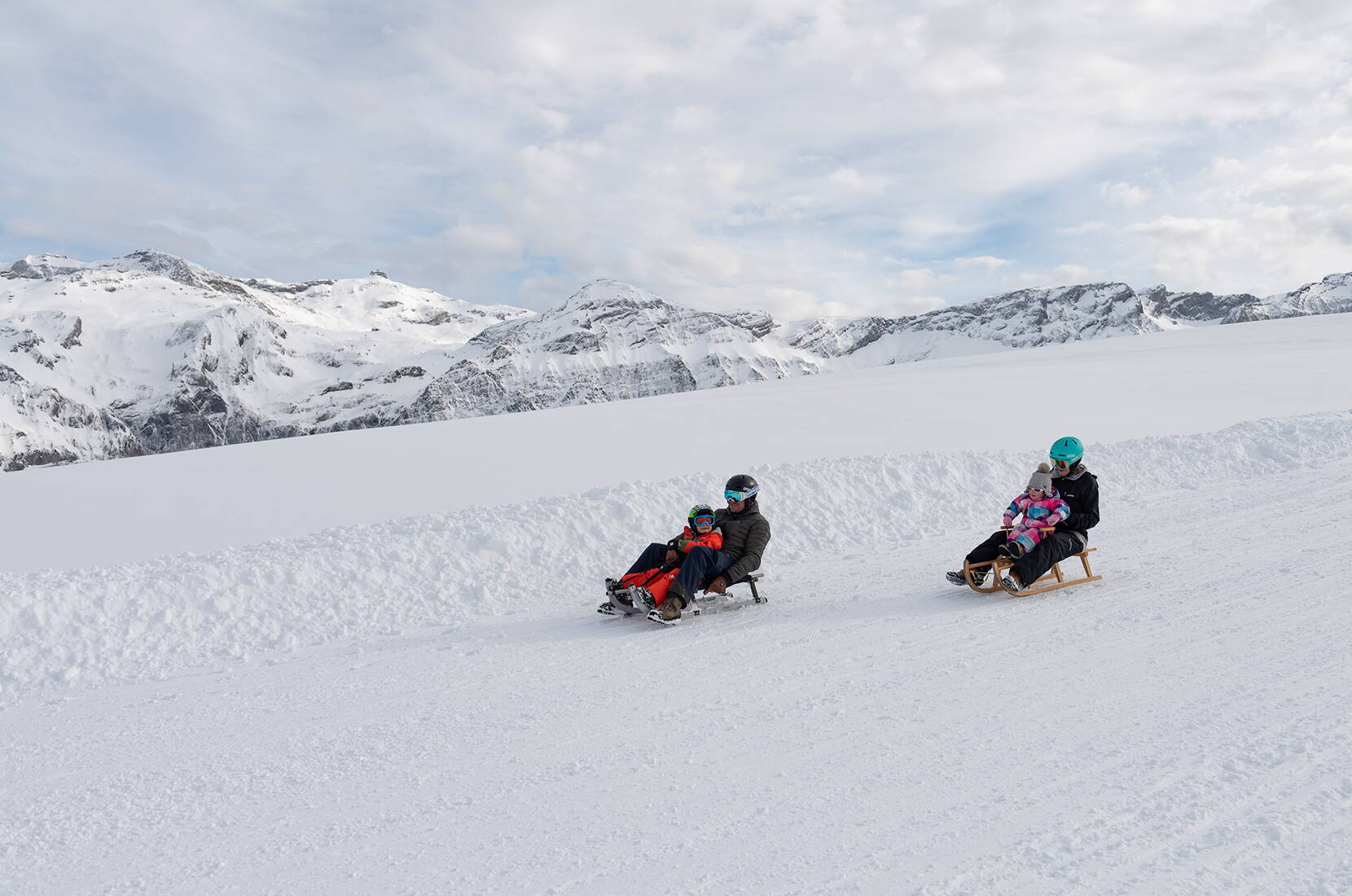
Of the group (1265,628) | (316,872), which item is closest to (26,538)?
(316,872)

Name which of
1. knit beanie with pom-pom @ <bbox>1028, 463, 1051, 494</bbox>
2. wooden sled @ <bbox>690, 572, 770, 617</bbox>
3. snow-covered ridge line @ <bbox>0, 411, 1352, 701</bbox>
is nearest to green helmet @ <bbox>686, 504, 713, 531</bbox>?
wooden sled @ <bbox>690, 572, 770, 617</bbox>

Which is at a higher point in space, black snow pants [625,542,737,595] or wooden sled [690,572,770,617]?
black snow pants [625,542,737,595]

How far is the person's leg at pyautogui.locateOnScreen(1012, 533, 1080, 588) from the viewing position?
761 cm

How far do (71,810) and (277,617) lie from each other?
3.84 meters

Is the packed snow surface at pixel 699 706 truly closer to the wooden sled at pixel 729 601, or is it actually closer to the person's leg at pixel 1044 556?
the person's leg at pixel 1044 556

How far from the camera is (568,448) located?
1741cm

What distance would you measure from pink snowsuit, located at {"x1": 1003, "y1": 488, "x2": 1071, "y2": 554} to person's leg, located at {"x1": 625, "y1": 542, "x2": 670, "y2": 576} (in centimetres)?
344

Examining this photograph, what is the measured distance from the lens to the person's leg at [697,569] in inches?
304

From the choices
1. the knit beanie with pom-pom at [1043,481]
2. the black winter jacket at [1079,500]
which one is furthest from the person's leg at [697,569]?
the black winter jacket at [1079,500]

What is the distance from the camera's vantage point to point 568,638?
7570 mm

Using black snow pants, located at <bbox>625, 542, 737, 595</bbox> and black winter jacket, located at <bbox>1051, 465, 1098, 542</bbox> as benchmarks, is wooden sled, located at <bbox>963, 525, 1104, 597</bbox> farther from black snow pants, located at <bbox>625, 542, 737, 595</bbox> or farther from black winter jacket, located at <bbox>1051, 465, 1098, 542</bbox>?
black snow pants, located at <bbox>625, 542, 737, 595</bbox>

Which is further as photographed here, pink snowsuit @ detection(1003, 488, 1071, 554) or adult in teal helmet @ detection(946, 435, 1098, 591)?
pink snowsuit @ detection(1003, 488, 1071, 554)

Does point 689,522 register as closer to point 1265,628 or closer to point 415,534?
point 415,534

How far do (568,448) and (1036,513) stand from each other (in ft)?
36.3
